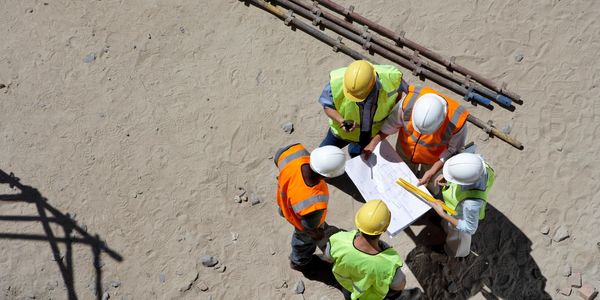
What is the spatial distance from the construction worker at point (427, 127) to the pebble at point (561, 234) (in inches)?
86.3

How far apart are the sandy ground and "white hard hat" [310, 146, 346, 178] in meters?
2.03

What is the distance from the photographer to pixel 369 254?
4.59 metres

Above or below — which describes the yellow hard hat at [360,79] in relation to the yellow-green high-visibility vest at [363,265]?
above

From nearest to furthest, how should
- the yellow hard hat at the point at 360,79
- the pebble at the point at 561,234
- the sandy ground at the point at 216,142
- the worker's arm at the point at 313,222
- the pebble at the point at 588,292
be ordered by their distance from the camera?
the worker's arm at the point at 313,222 → the yellow hard hat at the point at 360,79 → the pebble at the point at 588,292 → the sandy ground at the point at 216,142 → the pebble at the point at 561,234

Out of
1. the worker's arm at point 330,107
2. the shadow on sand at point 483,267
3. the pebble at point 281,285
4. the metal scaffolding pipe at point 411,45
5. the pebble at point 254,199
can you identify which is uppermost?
the metal scaffolding pipe at point 411,45

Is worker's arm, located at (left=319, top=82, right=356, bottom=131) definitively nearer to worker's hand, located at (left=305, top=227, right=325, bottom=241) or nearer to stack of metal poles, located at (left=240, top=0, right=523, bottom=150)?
worker's hand, located at (left=305, top=227, right=325, bottom=241)

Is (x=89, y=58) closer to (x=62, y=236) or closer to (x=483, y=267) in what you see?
(x=62, y=236)

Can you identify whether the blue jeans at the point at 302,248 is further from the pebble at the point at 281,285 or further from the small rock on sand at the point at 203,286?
the small rock on sand at the point at 203,286

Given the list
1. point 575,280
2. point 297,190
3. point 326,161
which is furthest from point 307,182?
point 575,280

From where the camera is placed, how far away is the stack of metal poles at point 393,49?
7.50m

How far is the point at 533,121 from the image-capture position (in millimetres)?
7449

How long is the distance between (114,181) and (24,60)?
2.67 metres

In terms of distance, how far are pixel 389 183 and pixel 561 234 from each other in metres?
2.77

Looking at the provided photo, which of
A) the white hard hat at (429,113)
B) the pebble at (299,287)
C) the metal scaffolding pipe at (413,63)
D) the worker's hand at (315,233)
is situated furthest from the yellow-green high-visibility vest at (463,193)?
the metal scaffolding pipe at (413,63)
